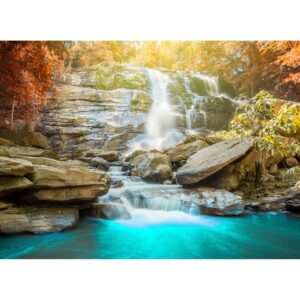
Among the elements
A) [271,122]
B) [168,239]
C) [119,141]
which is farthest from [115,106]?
[271,122]

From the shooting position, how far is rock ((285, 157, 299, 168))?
343 centimetres

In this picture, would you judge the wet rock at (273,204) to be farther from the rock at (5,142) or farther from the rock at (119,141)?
the rock at (5,142)

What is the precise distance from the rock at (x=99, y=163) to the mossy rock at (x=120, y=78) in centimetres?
103

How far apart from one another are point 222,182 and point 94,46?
2510 millimetres

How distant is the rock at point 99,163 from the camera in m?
3.37

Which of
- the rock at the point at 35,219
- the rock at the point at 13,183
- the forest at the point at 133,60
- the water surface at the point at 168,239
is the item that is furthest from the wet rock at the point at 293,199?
the rock at the point at 13,183

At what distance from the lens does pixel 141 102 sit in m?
3.72

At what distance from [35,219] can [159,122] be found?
1993 millimetres

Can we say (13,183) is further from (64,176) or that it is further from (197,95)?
(197,95)

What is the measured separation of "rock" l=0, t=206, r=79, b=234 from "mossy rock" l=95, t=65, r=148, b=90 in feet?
5.82

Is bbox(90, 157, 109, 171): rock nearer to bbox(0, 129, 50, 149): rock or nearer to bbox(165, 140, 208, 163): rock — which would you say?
bbox(0, 129, 50, 149): rock
